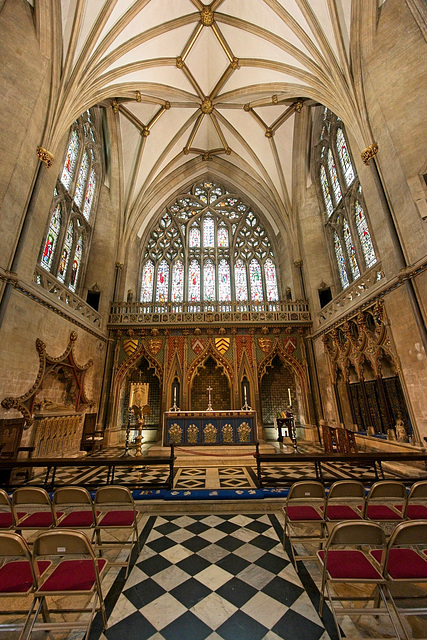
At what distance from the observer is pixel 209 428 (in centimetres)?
944

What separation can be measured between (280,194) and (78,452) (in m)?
16.4

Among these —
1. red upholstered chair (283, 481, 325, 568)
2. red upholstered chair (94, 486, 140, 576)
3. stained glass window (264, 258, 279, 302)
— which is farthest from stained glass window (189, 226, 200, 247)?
red upholstered chair (283, 481, 325, 568)

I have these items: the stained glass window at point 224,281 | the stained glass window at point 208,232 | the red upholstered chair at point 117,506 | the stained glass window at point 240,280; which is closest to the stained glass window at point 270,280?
→ the stained glass window at point 240,280

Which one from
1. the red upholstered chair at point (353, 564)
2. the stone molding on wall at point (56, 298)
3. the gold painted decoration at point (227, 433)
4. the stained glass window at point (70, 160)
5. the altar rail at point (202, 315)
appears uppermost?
the stained glass window at point (70, 160)

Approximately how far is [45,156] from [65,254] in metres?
3.95

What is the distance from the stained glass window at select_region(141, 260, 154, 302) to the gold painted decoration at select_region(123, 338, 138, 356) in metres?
3.84

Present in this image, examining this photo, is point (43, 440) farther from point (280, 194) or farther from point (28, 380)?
point (280, 194)

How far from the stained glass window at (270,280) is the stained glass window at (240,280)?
139 centimetres

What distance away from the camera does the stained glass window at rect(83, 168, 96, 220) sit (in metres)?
12.6

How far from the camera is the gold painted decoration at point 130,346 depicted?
1325cm

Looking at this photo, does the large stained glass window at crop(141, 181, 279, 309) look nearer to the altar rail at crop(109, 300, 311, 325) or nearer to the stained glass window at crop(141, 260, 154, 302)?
the stained glass window at crop(141, 260, 154, 302)

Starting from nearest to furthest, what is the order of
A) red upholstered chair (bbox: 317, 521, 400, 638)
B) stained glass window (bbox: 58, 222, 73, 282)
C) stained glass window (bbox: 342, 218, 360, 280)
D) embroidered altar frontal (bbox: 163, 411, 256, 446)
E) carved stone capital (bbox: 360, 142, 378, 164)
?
1. red upholstered chair (bbox: 317, 521, 400, 638)
2. carved stone capital (bbox: 360, 142, 378, 164)
3. embroidered altar frontal (bbox: 163, 411, 256, 446)
4. stained glass window (bbox: 58, 222, 73, 282)
5. stained glass window (bbox: 342, 218, 360, 280)

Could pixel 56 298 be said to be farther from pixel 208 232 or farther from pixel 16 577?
pixel 208 232

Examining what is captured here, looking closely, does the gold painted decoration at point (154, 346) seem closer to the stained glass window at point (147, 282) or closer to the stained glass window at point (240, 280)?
the stained glass window at point (147, 282)
